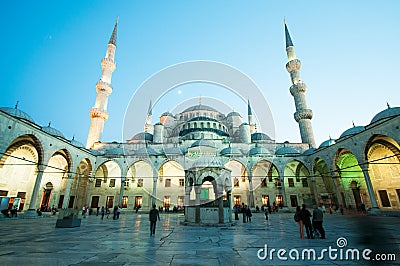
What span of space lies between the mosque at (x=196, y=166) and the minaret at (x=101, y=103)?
14cm

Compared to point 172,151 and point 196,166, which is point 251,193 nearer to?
point 172,151

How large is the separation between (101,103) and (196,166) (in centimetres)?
2409

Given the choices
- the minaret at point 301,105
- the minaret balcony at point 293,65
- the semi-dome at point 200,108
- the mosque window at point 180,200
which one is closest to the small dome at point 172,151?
the mosque window at point 180,200

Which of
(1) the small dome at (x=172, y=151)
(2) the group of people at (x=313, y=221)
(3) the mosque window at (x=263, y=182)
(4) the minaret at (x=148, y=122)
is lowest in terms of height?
(2) the group of people at (x=313, y=221)

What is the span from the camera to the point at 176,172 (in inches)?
1017

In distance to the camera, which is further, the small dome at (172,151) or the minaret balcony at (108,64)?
the minaret balcony at (108,64)

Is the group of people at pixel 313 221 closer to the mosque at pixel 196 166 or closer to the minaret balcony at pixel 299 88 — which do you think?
the mosque at pixel 196 166

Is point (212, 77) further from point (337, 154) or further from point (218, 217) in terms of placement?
point (337, 154)

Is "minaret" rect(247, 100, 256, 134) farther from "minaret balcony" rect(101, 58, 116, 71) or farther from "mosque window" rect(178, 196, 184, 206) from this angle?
"minaret balcony" rect(101, 58, 116, 71)

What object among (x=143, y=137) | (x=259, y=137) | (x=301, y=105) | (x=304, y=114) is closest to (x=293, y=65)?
(x=301, y=105)

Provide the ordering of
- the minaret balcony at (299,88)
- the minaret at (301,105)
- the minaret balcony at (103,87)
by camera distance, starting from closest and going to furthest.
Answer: the minaret at (301,105) < the minaret balcony at (299,88) < the minaret balcony at (103,87)

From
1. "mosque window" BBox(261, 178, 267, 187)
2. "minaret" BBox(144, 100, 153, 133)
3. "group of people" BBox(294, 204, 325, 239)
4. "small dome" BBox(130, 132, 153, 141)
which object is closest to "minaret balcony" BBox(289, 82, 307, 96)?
"mosque window" BBox(261, 178, 267, 187)

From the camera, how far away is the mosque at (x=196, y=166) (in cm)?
1564

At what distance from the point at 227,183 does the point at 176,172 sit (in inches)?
595
